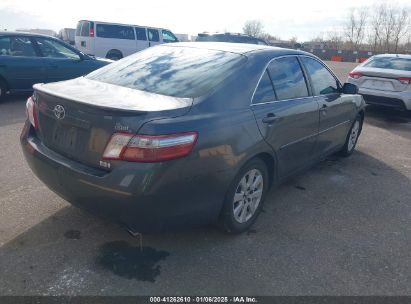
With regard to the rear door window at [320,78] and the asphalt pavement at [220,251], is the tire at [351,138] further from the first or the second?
the asphalt pavement at [220,251]

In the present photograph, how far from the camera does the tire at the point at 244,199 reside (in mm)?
3029

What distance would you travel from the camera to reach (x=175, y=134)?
248 cm

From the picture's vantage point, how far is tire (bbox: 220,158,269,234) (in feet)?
9.94

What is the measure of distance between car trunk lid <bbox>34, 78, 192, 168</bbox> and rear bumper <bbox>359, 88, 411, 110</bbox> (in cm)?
698

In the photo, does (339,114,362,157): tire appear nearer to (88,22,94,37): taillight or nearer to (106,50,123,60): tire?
(106,50,123,60): tire

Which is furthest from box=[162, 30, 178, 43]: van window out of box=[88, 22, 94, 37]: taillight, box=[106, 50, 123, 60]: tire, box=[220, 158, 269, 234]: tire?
box=[220, 158, 269, 234]: tire

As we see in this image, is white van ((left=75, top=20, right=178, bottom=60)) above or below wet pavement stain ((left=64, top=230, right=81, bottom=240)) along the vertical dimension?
above

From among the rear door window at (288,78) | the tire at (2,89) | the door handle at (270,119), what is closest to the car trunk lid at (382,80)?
the rear door window at (288,78)

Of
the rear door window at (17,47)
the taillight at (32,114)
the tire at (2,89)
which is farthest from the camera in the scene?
the tire at (2,89)

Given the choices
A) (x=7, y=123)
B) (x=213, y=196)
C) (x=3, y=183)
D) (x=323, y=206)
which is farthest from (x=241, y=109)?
(x=7, y=123)

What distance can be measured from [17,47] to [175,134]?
23.7 feet

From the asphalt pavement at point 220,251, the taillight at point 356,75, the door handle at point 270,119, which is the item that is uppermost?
the taillight at point 356,75

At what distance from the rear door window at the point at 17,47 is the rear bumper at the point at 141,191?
627cm

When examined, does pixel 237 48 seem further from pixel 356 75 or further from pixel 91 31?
pixel 91 31
